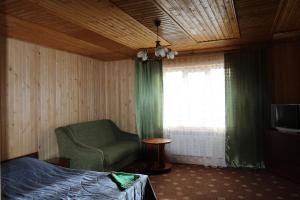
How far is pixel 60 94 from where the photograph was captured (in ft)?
14.5

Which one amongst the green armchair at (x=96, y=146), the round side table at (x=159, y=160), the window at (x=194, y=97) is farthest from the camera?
the window at (x=194, y=97)

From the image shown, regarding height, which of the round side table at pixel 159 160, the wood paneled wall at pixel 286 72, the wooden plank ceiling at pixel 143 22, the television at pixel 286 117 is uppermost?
the wooden plank ceiling at pixel 143 22

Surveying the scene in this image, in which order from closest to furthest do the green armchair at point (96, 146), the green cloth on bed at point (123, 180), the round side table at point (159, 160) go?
the green cloth on bed at point (123, 180)
the green armchair at point (96, 146)
the round side table at point (159, 160)

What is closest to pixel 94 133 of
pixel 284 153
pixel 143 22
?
pixel 143 22

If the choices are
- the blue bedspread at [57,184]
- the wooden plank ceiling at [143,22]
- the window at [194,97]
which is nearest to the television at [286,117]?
the window at [194,97]

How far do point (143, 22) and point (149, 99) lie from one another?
2.37 meters

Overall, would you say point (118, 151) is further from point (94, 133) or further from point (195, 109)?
point (195, 109)

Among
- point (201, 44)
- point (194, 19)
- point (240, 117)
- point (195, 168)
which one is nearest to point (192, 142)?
point (195, 168)

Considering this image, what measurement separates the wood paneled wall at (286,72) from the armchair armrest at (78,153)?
336 centimetres

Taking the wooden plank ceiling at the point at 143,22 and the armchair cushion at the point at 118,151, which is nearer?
the wooden plank ceiling at the point at 143,22

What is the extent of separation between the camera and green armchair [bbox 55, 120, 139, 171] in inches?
153

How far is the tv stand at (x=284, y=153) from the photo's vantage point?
11.8ft

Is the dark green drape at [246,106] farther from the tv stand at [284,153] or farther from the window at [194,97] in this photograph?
the tv stand at [284,153]

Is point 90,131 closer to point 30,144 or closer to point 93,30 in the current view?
point 30,144
